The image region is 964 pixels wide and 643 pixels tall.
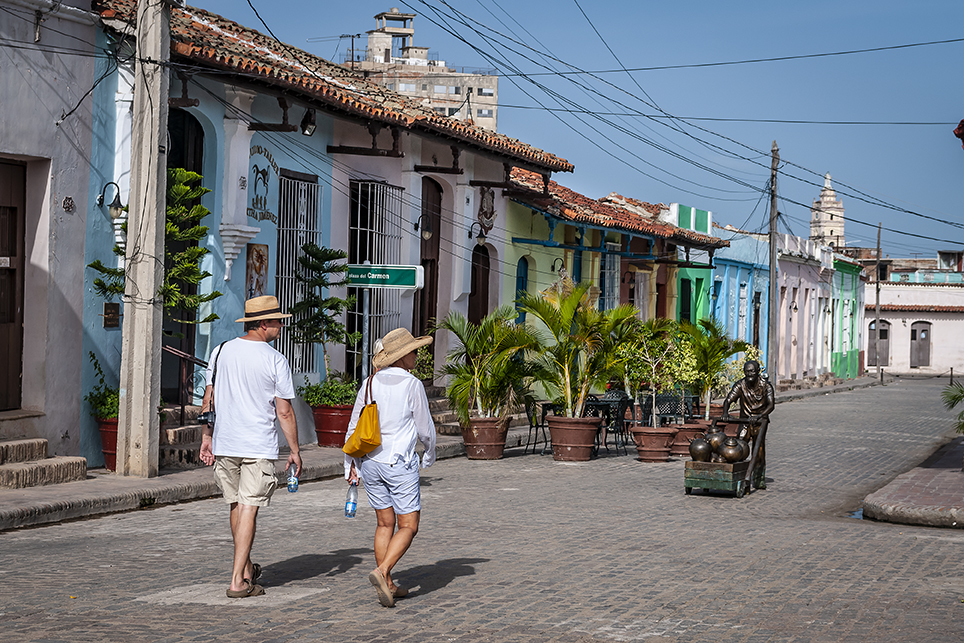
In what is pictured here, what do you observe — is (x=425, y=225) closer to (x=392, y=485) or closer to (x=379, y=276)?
(x=379, y=276)

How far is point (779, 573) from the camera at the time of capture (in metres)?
8.09

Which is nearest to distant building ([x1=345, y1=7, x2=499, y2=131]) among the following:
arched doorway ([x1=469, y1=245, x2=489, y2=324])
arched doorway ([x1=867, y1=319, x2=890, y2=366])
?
arched doorway ([x1=867, y1=319, x2=890, y2=366])

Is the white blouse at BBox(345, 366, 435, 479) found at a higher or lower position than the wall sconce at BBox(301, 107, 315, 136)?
lower

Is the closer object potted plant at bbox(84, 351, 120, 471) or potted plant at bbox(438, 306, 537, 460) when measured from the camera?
potted plant at bbox(84, 351, 120, 471)

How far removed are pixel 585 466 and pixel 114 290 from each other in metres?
6.62

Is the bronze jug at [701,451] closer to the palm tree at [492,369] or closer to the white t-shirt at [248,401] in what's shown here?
the palm tree at [492,369]

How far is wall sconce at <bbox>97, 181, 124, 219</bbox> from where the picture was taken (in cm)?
1277

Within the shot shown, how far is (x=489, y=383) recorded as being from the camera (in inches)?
655

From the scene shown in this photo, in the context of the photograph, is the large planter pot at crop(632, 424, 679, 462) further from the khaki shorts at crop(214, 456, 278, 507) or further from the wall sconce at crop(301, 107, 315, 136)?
the khaki shorts at crop(214, 456, 278, 507)

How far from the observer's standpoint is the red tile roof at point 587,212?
81.7 ft

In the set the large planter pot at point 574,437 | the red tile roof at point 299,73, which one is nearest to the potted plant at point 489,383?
the large planter pot at point 574,437

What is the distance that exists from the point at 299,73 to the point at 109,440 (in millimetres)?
6327

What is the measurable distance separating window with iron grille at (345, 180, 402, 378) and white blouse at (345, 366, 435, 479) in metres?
11.0

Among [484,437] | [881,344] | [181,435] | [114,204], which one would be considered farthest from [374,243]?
[881,344]
